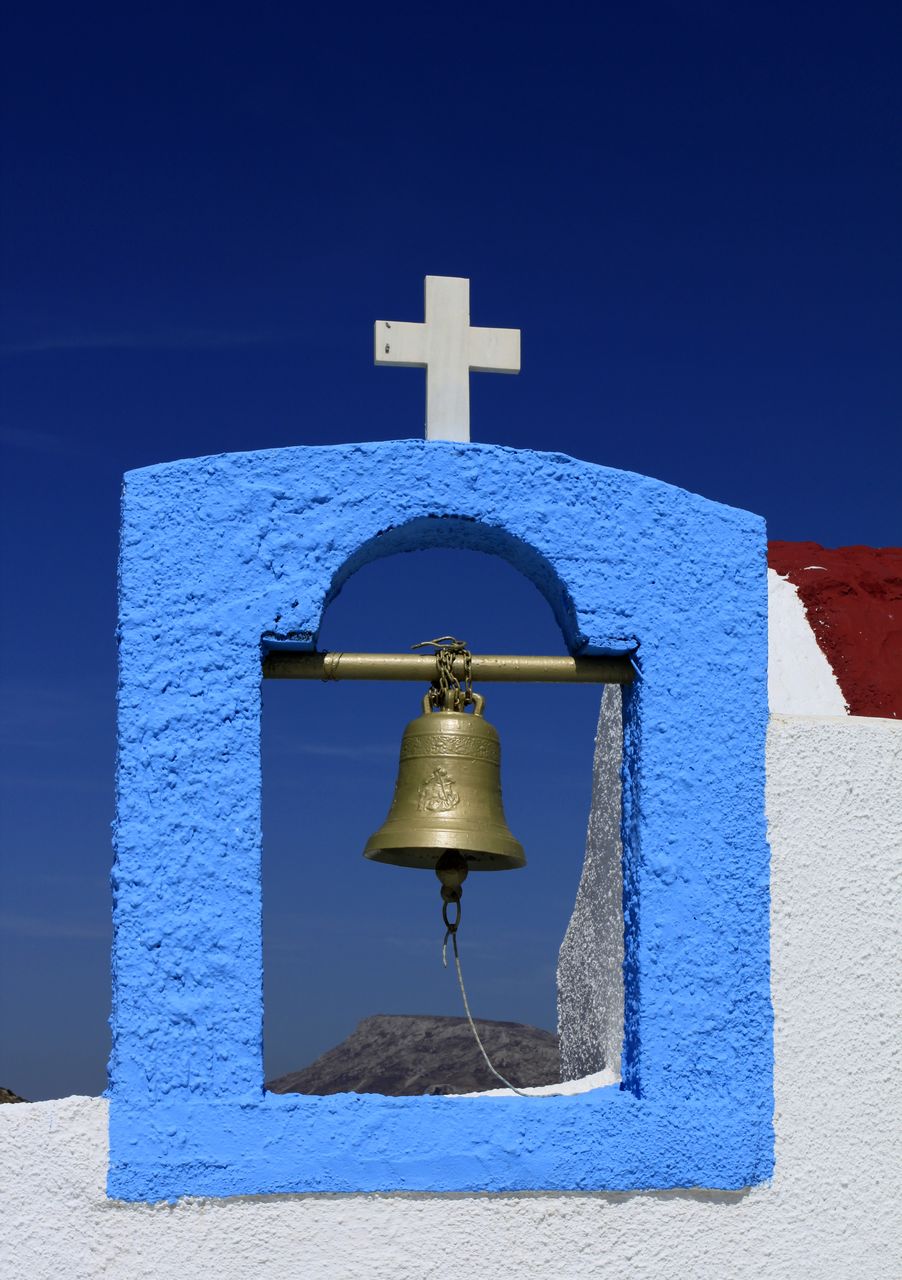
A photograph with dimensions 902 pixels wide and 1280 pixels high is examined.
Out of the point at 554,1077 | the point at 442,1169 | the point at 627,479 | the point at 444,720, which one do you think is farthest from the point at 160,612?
the point at 554,1077

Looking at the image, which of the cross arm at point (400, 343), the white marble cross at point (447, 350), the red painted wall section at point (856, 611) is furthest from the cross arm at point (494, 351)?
the red painted wall section at point (856, 611)

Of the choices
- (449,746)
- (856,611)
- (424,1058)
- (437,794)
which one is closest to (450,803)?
(437,794)


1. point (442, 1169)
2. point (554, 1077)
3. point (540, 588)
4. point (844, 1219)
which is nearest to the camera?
point (442, 1169)

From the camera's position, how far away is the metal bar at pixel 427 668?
3656mm

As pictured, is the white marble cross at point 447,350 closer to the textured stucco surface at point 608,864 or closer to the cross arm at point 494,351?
the cross arm at point 494,351

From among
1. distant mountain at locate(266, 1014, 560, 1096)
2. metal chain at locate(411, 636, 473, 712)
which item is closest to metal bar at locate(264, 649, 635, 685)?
metal chain at locate(411, 636, 473, 712)

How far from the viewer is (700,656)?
12.4 ft

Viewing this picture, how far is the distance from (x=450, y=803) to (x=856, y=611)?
2059 mm

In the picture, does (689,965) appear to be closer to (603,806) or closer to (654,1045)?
(654,1045)

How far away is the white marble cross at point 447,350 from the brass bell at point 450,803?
0.74 m

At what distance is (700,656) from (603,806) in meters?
0.97

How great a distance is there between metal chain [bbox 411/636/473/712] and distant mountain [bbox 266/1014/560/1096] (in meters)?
2.69

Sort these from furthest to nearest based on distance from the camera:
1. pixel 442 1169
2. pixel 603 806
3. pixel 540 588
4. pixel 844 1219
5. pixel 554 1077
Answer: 1. pixel 554 1077
2. pixel 603 806
3. pixel 540 588
4. pixel 844 1219
5. pixel 442 1169

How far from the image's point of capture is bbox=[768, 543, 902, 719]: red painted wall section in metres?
4.73
